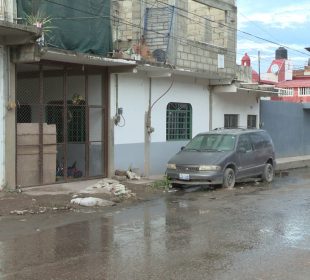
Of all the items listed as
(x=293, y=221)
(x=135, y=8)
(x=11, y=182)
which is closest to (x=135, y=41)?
(x=135, y=8)

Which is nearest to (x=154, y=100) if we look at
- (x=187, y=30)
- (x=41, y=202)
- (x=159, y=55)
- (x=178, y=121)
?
(x=159, y=55)

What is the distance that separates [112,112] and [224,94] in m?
7.59

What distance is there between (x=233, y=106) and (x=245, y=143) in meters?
7.47

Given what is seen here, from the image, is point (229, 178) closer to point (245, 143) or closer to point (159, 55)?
point (245, 143)

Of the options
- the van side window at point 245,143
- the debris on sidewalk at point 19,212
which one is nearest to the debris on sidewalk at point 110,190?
the debris on sidewalk at point 19,212

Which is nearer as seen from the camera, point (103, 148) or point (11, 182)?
point (11, 182)

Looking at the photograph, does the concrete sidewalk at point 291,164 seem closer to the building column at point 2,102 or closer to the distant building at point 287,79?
the distant building at point 287,79

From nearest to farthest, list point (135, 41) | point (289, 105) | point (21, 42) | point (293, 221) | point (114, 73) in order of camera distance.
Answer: point (293, 221), point (21, 42), point (114, 73), point (135, 41), point (289, 105)

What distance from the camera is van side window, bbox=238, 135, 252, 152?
1617 centimetres

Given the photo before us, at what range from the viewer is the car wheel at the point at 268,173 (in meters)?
17.5

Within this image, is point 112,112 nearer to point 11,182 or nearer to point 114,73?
point 114,73

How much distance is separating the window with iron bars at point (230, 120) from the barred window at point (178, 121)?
3.18 meters

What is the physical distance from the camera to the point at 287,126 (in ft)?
94.4

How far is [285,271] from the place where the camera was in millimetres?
6457
